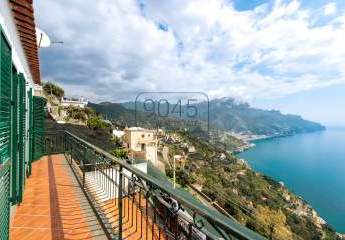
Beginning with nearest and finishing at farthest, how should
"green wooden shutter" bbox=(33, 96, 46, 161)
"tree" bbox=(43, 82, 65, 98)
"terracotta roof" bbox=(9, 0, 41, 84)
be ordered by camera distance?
"terracotta roof" bbox=(9, 0, 41, 84), "green wooden shutter" bbox=(33, 96, 46, 161), "tree" bbox=(43, 82, 65, 98)

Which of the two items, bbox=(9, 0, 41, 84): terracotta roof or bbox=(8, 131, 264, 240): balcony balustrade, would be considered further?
bbox=(9, 0, 41, 84): terracotta roof

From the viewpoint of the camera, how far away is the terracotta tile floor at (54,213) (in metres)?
3.93

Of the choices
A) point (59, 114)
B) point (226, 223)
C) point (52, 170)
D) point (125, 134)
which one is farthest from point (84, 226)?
point (125, 134)

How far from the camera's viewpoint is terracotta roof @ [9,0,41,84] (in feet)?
12.3

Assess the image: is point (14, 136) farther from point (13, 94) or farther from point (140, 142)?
point (140, 142)

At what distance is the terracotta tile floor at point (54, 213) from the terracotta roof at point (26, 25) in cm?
278

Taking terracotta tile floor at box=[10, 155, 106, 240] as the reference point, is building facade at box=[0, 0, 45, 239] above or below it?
above

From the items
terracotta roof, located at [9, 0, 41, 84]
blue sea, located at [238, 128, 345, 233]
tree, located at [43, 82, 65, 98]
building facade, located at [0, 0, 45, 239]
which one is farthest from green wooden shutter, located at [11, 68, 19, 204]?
blue sea, located at [238, 128, 345, 233]

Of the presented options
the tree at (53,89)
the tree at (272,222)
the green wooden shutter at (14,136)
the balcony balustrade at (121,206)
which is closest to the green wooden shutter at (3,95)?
the green wooden shutter at (14,136)

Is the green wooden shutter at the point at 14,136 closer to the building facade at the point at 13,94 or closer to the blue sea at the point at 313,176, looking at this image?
the building facade at the point at 13,94

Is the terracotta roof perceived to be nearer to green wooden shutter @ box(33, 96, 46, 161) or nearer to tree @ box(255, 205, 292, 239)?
green wooden shutter @ box(33, 96, 46, 161)

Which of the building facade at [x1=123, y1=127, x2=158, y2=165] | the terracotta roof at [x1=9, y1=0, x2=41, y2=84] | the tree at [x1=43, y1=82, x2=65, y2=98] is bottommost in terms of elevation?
the building facade at [x1=123, y1=127, x2=158, y2=165]

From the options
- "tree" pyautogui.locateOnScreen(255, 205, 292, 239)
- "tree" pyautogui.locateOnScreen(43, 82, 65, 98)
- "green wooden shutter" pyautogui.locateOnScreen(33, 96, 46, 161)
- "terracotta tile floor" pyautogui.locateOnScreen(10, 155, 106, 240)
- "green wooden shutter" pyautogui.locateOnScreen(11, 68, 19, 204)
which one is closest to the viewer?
"terracotta tile floor" pyautogui.locateOnScreen(10, 155, 106, 240)

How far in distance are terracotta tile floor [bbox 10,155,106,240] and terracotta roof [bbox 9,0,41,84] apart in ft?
9.12
